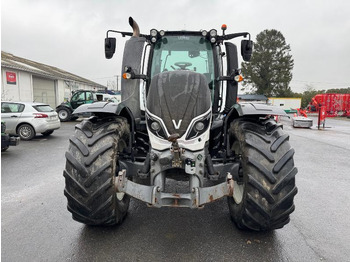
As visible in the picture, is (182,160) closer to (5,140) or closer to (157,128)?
(157,128)

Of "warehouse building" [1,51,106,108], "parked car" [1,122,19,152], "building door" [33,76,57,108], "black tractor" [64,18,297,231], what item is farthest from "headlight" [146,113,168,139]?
"building door" [33,76,57,108]

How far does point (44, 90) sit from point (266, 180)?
25.7 meters

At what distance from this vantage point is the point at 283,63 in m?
43.3

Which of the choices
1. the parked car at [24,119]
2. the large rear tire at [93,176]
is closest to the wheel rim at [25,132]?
the parked car at [24,119]

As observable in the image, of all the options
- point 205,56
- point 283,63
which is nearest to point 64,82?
point 205,56

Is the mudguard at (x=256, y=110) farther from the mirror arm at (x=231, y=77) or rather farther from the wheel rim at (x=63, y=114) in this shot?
the wheel rim at (x=63, y=114)

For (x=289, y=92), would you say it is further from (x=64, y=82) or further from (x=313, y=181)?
(x=313, y=181)

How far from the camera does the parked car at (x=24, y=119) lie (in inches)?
382

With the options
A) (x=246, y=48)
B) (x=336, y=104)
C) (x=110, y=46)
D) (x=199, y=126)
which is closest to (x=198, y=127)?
(x=199, y=126)

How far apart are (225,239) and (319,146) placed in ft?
26.3

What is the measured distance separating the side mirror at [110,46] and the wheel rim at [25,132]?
8.12 m

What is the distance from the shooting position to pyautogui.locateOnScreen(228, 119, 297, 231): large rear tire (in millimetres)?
2289

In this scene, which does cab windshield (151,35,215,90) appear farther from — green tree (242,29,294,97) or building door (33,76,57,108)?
green tree (242,29,294,97)

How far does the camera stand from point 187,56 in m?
3.49
